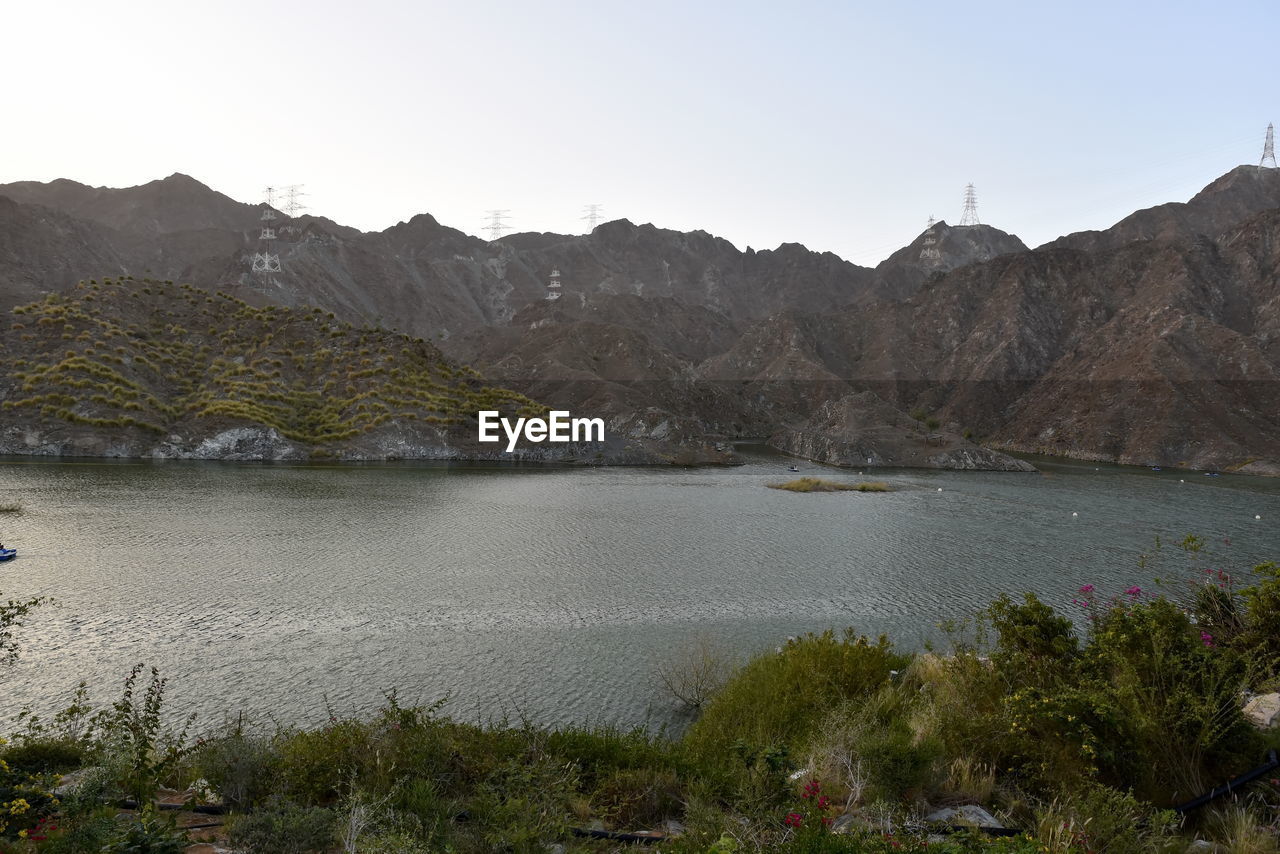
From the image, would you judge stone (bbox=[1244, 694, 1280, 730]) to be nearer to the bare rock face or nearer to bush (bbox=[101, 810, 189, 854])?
bush (bbox=[101, 810, 189, 854])

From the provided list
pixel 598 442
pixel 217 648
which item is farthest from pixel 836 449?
pixel 217 648

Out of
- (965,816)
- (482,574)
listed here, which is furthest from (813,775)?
(482,574)

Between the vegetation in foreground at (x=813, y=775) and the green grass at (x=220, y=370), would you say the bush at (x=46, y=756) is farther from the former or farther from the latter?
the green grass at (x=220, y=370)

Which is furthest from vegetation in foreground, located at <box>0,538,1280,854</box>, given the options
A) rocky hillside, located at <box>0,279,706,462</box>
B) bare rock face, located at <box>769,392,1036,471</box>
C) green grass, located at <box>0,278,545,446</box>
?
bare rock face, located at <box>769,392,1036,471</box>

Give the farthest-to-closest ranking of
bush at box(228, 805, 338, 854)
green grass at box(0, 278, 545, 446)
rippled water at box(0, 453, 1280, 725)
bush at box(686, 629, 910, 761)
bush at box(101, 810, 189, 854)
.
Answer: green grass at box(0, 278, 545, 446)
rippled water at box(0, 453, 1280, 725)
bush at box(686, 629, 910, 761)
bush at box(228, 805, 338, 854)
bush at box(101, 810, 189, 854)

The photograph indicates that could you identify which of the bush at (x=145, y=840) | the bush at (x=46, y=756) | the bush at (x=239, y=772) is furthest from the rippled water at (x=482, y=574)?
the bush at (x=145, y=840)

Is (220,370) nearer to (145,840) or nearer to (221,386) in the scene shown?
(221,386)
